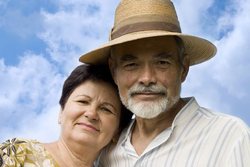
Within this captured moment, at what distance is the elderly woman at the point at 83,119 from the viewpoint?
279 cm

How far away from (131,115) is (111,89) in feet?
1.71

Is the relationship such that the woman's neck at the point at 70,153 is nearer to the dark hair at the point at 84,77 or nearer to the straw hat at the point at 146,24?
the dark hair at the point at 84,77

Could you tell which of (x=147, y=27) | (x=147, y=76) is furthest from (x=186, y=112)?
(x=147, y=27)

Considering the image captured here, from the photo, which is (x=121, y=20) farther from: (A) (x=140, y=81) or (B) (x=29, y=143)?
(B) (x=29, y=143)

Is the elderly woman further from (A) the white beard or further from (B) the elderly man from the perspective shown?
(A) the white beard

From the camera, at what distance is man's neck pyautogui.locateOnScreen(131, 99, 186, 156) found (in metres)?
2.80

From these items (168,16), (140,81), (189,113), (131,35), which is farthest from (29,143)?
(168,16)

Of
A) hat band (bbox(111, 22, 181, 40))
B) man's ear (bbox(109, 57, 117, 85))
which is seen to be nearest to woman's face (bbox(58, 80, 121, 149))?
man's ear (bbox(109, 57, 117, 85))

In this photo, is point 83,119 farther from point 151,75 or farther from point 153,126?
point 151,75

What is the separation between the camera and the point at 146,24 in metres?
2.64

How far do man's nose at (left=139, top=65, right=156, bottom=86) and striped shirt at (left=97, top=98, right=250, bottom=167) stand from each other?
47 centimetres

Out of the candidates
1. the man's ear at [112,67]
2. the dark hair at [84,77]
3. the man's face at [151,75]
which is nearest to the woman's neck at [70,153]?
the dark hair at [84,77]

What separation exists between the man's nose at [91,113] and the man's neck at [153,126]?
540 mm

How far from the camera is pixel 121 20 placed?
9.29 feet
